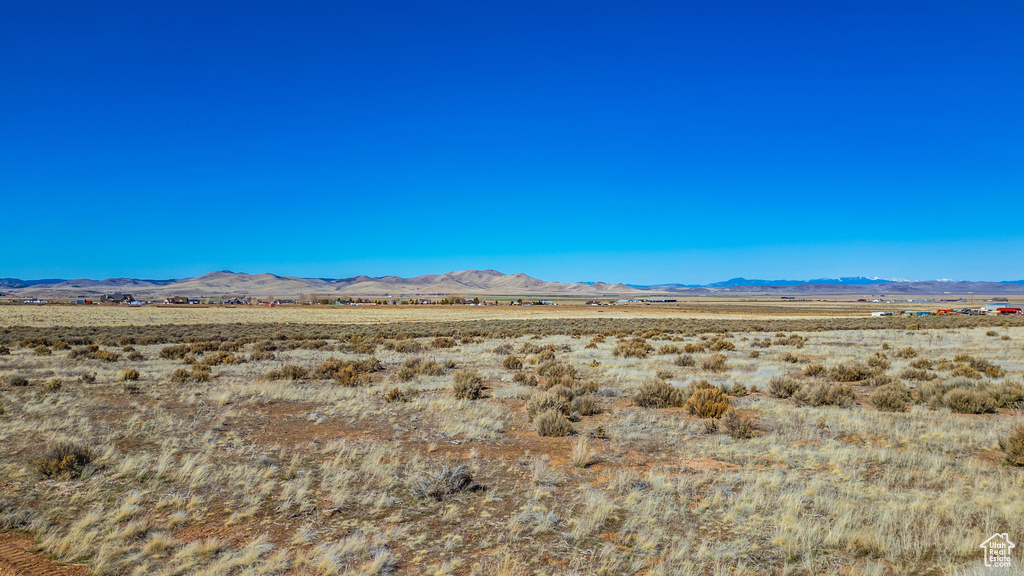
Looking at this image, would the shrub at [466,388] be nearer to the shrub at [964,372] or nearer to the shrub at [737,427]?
the shrub at [737,427]

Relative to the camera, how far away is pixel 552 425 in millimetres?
9844

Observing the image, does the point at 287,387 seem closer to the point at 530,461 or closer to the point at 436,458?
the point at 436,458

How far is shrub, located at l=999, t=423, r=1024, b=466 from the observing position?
7.42m

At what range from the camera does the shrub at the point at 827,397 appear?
12109 mm

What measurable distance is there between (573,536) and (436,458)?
3.36 m

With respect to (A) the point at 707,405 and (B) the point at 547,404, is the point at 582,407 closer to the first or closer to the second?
(B) the point at 547,404

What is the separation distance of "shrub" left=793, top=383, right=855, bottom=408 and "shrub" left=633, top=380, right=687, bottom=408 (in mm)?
2832

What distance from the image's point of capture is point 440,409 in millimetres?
12039

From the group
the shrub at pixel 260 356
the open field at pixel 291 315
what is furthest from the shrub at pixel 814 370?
the open field at pixel 291 315

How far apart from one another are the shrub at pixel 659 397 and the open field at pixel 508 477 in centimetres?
7

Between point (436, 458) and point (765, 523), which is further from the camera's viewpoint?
point (436, 458)

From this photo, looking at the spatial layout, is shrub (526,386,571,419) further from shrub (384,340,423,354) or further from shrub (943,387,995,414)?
shrub (384,340,423,354)

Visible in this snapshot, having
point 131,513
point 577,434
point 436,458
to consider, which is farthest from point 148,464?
point 577,434

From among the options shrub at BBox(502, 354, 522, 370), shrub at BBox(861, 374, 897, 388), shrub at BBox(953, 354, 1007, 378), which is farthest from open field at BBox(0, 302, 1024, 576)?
shrub at BBox(502, 354, 522, 370)
